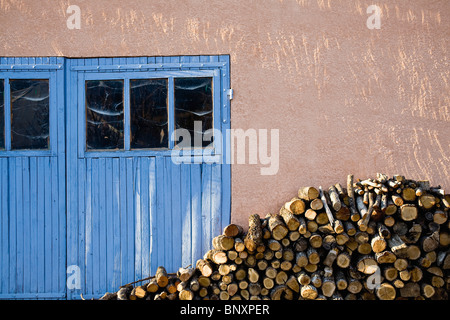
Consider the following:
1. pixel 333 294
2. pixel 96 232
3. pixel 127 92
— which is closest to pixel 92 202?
pixel 96 232

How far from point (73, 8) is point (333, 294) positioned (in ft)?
13.7

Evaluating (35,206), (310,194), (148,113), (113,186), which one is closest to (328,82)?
(310,194)

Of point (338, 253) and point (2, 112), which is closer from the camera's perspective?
point (338, 253)

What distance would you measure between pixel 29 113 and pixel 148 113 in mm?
1388

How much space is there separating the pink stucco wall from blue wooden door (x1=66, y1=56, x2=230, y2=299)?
237 mm

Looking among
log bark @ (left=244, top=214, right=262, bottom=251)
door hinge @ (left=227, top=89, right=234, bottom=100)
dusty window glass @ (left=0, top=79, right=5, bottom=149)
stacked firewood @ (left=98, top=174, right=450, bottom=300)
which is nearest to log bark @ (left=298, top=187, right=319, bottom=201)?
stacked firewood @ (left=98, top=174, right=450, bottom=300)

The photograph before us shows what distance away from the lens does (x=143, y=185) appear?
4684 millimetres

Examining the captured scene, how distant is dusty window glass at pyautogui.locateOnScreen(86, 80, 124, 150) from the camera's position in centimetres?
475

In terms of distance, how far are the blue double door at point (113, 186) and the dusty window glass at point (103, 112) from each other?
0.05 meters

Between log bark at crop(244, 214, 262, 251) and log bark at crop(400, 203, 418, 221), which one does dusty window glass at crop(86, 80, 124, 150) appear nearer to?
log bark at crop(244, 214, 262, 251)

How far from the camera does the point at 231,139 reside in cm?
465

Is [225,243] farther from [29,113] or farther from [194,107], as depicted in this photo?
[29,113]

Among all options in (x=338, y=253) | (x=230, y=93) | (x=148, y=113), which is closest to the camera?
(x=338, y=253)
